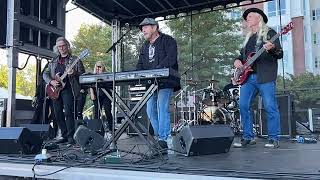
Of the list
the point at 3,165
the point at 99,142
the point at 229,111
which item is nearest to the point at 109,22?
the point at 229,111

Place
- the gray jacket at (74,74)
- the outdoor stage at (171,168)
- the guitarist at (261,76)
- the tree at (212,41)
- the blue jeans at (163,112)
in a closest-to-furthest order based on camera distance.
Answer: the outdoor stage at (171,168) < the blue jeans at (163,112) < the guitarist at (261,76) < the gray jacket at (74,74) < the tree at (212,41)

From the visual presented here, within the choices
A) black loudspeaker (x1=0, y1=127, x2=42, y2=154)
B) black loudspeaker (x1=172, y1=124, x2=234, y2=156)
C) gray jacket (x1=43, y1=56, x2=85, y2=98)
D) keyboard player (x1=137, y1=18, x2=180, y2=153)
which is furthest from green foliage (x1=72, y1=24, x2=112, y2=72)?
black loudspeaker (x1=172, y1=124, x2=234, y2=156)

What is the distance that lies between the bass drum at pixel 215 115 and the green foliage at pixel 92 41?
612 inches

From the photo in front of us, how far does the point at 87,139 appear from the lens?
385cm

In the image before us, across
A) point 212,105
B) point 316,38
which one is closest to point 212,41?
point 316,38

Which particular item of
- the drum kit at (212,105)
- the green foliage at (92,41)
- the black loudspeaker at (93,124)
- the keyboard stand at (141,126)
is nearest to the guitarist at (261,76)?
the keyboard stand at (141,126)

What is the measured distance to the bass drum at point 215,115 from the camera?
25.8 feet

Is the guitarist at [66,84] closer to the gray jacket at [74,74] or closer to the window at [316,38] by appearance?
the gray jacket at [74,74]

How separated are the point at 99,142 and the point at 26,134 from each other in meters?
0.74

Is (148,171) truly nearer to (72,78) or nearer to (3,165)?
(3,165)

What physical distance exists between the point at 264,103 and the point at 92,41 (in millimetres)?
21343

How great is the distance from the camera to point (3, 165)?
134 inches

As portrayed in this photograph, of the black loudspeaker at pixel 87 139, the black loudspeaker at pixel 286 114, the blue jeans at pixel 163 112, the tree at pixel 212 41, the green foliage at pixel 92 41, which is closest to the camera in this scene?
the black loudspeaker at pixel 87 139

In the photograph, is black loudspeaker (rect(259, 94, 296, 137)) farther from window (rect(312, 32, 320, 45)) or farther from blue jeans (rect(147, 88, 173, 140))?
window (rect(312, 32, 320, 45))
